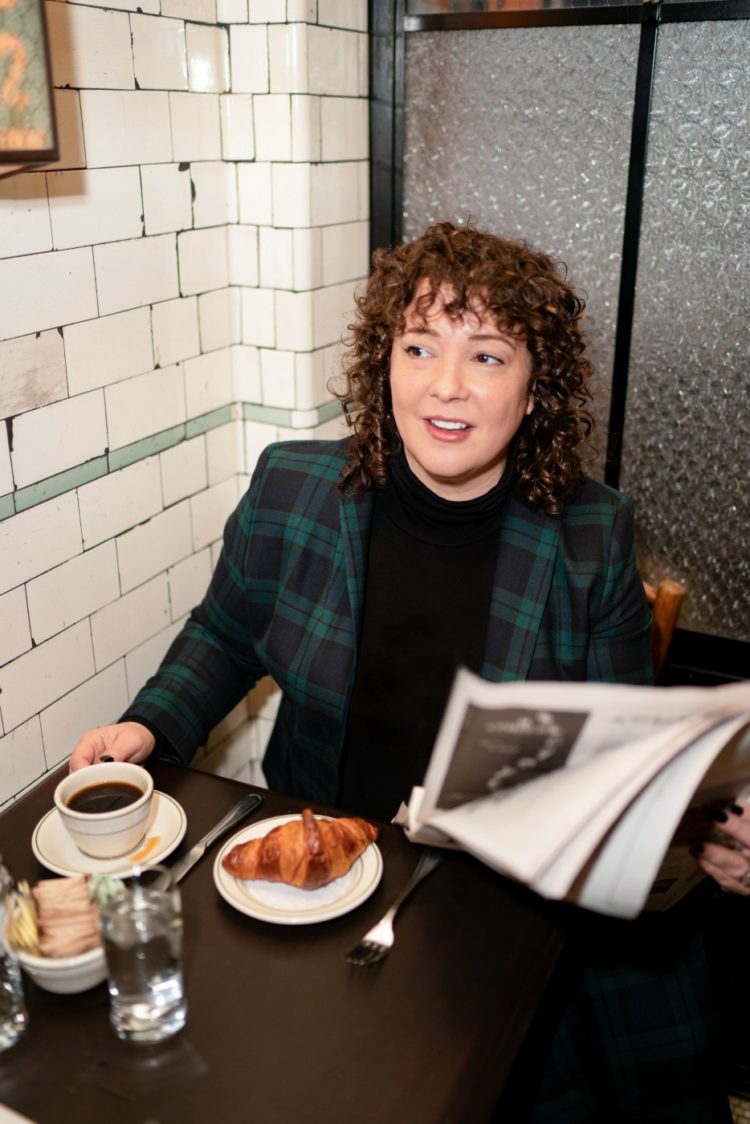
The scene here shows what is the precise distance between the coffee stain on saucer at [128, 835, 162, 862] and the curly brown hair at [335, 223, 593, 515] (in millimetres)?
648

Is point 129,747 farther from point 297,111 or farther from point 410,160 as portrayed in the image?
point 410,160

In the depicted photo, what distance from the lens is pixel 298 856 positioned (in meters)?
1.14

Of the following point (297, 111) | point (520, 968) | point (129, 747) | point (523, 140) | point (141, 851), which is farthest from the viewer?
point (523, 140)

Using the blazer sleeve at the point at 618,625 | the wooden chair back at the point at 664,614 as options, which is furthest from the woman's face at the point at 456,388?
the wooden chair back at the point at 664,614

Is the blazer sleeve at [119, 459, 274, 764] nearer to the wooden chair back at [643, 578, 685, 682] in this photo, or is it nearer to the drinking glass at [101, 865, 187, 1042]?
the drinking glass at [101, 865, 187, 1042]

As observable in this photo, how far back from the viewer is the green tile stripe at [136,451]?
1569 millimetres

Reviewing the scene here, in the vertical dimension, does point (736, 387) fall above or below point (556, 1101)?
above

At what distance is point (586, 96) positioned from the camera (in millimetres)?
1959

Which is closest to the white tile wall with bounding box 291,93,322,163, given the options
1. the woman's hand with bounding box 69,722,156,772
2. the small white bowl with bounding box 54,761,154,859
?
the woman's hand with bounding box 69,722,156,772

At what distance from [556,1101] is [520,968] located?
2.00 feet

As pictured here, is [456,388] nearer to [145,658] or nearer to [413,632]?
[413,632]

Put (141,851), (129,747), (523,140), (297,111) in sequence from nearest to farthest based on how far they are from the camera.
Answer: (141,851), (129,747), (297,111), (523,140)

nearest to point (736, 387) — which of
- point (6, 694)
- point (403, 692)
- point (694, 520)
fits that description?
point (694, 520)

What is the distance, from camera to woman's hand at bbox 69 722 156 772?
137 centimetres
